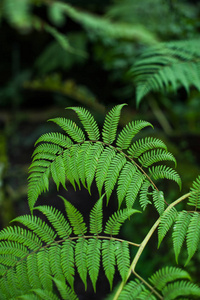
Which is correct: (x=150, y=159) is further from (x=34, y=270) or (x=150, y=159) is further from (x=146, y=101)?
(x=146, y=101)

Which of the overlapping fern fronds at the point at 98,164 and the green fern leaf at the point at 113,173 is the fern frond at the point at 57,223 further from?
the green fern leaf at the point at 113,173

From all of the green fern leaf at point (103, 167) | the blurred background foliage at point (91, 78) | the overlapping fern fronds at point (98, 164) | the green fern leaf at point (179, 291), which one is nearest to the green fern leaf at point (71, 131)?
the overlapping fern fronds at point (98, 164)

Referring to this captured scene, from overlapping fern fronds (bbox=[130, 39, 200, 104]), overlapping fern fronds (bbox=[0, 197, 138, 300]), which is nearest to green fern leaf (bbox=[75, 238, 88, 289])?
overlapping fern fronds (bbox=[0, 197, 138, 300])

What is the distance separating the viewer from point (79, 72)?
13.6 feet

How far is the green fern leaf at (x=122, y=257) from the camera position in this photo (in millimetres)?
866

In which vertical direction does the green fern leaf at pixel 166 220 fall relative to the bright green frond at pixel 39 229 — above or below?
above

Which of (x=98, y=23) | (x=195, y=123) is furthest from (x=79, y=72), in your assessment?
(x=195, y=123)

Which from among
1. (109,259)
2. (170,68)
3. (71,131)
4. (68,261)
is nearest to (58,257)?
(68,261)

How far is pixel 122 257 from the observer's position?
89 cm

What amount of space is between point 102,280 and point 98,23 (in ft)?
8.30

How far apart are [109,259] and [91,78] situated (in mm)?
3476

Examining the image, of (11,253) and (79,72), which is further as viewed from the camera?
(79,72)

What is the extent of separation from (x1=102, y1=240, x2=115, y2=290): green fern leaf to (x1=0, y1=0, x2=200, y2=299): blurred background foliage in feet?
3.04

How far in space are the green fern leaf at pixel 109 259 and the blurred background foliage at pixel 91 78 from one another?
928 millimetres
